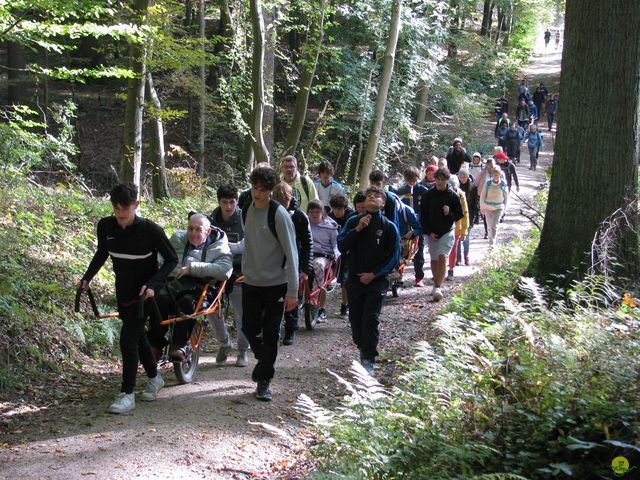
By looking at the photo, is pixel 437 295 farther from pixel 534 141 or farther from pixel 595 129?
pixel 534 141

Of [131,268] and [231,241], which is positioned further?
[231,241]

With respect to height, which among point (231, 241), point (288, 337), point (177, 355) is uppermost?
point (231, 241)

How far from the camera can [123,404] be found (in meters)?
6.69

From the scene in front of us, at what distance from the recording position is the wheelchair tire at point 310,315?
1069cm

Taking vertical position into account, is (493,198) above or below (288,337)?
above

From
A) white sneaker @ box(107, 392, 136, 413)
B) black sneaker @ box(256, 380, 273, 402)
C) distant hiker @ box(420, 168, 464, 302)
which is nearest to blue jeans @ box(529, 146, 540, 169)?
distant hiker @ box(420, 168, 464, 302)

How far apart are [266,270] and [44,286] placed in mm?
3350

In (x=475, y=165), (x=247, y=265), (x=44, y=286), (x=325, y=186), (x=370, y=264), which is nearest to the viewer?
(x=247, y=265)

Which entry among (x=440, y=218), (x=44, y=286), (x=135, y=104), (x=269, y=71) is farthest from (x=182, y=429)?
(x=269, y=71)

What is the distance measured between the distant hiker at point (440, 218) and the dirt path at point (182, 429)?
356cm

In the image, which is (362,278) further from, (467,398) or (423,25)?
(423,25)

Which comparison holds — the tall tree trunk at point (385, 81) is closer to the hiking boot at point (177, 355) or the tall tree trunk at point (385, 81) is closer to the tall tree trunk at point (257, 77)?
the tall tree trunk at point (257, 77)

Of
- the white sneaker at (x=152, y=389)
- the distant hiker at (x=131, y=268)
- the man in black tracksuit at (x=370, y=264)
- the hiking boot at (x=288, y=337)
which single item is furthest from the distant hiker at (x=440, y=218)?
the distant hiker at (x=131, y=268)

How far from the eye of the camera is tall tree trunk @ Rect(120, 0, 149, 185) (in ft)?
40.7
